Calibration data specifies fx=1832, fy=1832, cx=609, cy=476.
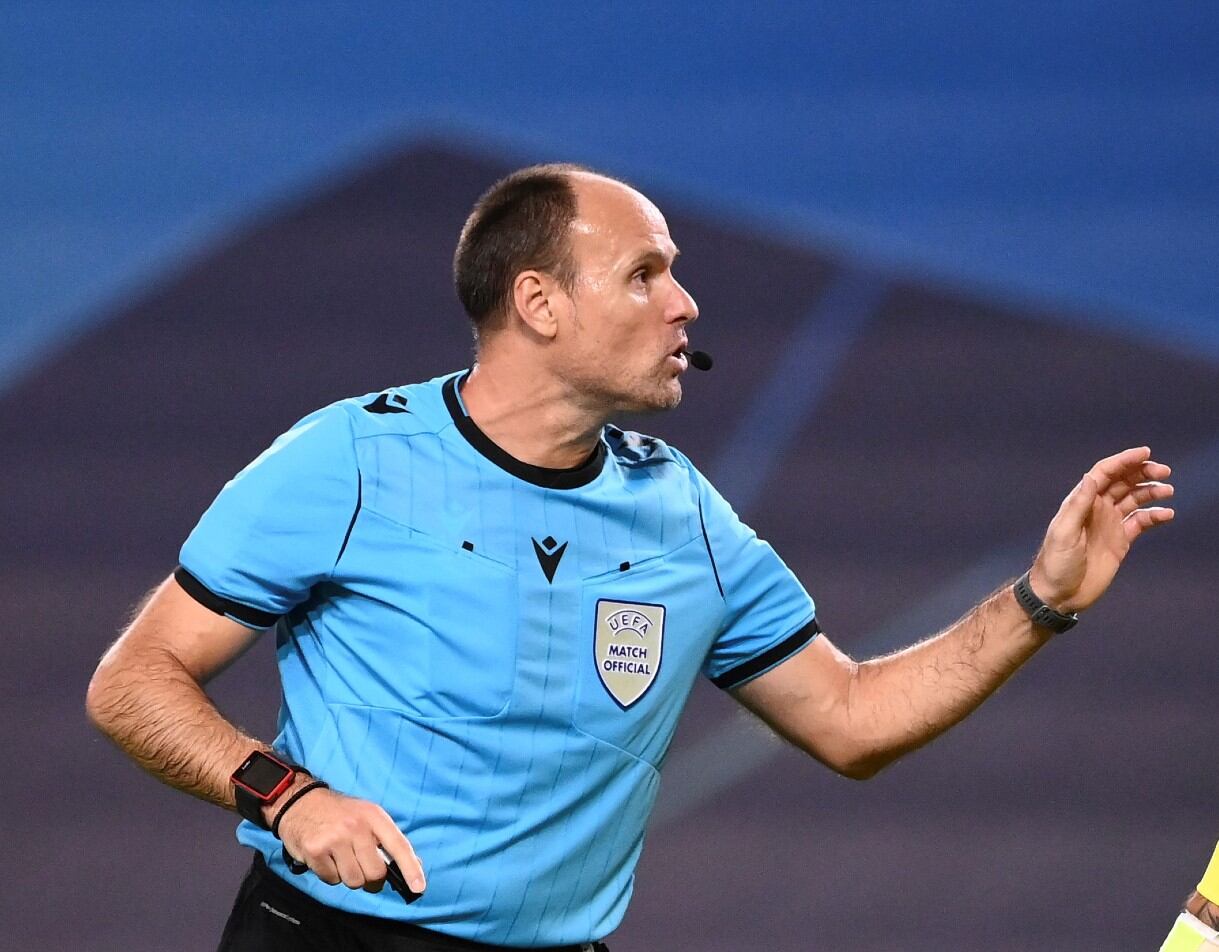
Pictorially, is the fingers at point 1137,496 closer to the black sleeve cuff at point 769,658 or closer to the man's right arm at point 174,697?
the black sleeve cuff at point 769,658

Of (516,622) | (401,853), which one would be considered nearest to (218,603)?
(516,622)

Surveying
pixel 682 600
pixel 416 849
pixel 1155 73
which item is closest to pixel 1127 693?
pixel 1155 73

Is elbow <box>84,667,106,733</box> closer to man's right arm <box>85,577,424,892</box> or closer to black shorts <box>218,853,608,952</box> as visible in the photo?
man's right arm <box>85,577,424,892</box>

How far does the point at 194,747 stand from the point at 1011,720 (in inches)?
91.6

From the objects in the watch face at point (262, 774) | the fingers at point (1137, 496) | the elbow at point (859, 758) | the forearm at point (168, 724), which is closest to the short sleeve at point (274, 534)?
the forearm at point (168, 724)

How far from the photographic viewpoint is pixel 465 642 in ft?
7.81

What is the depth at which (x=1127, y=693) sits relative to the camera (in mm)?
4105

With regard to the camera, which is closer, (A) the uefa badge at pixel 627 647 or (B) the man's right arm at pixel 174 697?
(B) the man's right arm at pixel 174 697

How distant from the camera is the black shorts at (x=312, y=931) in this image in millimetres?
2361

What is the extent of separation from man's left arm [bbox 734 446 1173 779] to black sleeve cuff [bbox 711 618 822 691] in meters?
0.01

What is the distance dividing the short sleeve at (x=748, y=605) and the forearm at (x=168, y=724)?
73 centimetres

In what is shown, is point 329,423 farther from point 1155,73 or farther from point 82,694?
point 1155,73

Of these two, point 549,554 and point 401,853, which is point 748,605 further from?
point 401,853

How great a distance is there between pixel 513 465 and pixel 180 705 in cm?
56
